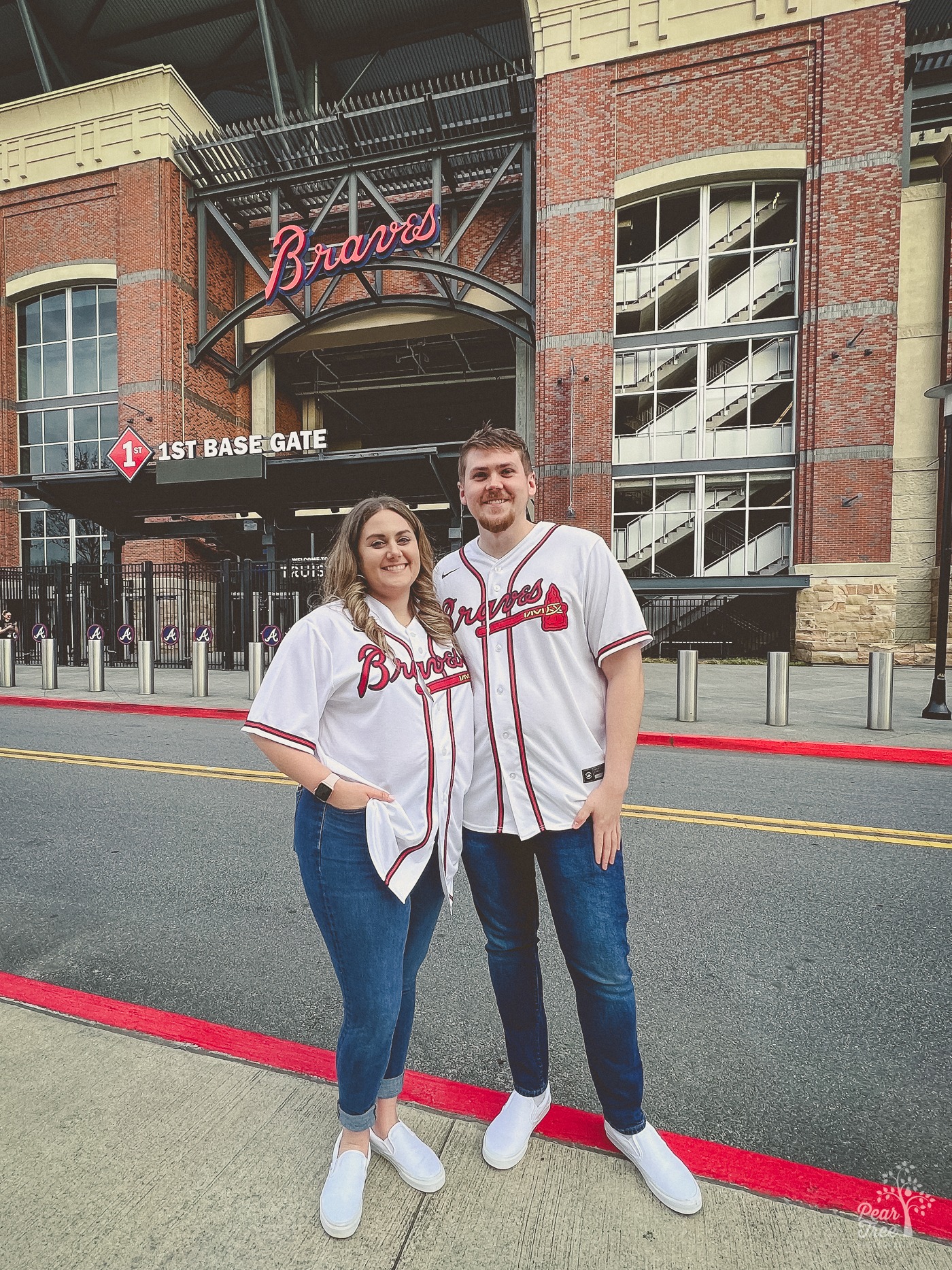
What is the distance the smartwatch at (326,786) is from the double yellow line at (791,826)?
12.1 ft

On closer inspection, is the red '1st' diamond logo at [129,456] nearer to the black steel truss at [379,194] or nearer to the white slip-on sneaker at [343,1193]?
the black steel truss at [379,194]

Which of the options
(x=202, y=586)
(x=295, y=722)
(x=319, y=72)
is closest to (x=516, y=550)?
(x=295, y=722)

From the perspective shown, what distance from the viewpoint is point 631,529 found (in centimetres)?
1944

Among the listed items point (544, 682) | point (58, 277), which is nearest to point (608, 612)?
point (544, 682)

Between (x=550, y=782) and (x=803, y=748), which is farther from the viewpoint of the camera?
(x=803, y=748)

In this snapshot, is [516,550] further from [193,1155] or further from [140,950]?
[140,950]

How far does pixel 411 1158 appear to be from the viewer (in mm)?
1790

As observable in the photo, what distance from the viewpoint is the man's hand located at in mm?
1803

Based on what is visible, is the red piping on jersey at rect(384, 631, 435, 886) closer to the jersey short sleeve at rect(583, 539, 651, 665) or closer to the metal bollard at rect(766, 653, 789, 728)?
the jersey short sleeve at rect(583, 539, 651, 665)

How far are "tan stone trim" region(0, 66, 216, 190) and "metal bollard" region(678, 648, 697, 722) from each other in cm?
2381

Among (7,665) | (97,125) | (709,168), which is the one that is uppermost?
(97,125)

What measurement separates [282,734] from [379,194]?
2345 cm

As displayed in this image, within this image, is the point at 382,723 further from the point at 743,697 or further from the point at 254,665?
the point at 743,697

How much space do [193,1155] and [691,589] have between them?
1811 centimetres
